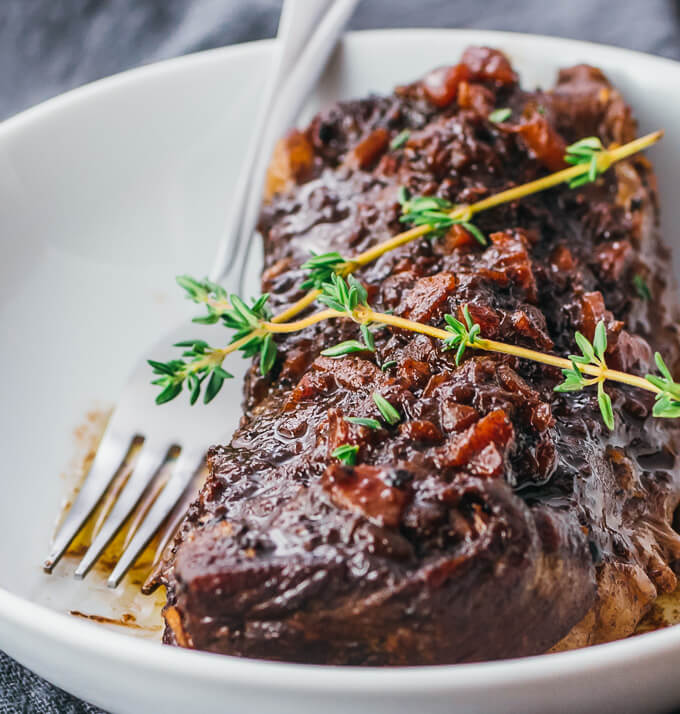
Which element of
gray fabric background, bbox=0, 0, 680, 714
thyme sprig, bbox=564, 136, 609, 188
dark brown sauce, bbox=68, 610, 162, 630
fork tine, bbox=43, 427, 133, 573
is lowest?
dark brown sauce, bbox=68, 610, 162, 630

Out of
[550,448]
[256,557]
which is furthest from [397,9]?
[256,557]

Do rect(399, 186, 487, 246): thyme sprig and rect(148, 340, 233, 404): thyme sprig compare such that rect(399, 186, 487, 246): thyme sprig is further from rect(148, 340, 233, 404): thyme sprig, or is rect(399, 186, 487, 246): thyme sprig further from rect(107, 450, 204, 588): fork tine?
rect(107, 450, 204, 588): fork tine

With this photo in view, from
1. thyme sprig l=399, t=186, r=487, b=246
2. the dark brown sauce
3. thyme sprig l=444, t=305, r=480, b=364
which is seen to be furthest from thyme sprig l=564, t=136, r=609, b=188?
the dark brown sauce

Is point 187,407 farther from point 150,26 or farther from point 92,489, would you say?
point 150,26

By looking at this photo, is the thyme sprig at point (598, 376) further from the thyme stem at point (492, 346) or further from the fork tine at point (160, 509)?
the fork tine at point (160, 509)

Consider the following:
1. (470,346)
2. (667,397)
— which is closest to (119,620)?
(470,346)

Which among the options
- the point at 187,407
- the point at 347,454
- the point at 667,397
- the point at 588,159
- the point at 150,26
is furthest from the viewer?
the point at 150,26
